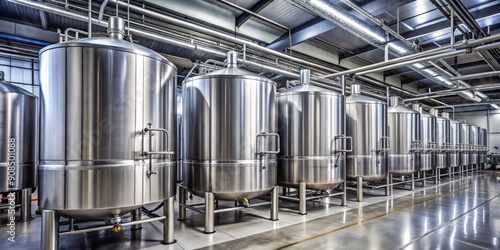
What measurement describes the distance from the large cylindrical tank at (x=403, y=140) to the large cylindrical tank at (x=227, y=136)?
4.08 m

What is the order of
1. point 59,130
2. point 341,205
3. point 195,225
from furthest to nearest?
point 341,205 → point 195,225 → point 59,130

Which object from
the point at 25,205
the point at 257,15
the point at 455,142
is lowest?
the point at 25,205

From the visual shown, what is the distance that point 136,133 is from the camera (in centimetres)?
243

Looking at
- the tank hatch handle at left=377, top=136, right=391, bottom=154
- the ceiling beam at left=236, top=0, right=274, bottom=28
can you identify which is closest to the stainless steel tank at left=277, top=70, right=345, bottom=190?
the tank hatch handle at left=377, top=136, right=391, bottom=154

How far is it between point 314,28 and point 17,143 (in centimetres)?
504

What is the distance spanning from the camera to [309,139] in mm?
4277

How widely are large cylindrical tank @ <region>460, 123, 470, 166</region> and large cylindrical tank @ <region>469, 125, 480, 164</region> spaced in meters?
0.38

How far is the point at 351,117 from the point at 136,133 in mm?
4246

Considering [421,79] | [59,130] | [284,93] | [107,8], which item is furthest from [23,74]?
[421,79]

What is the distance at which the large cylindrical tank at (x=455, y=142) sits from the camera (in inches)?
373

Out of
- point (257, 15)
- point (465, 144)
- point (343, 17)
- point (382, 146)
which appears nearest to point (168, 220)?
point (343, 17)

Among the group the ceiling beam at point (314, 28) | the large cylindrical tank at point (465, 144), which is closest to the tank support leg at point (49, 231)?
the ceiling beam at point (314, 28)

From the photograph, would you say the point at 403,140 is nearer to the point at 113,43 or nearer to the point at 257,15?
the point at 257,15

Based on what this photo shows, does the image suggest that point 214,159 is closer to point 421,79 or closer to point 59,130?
point 59,130
